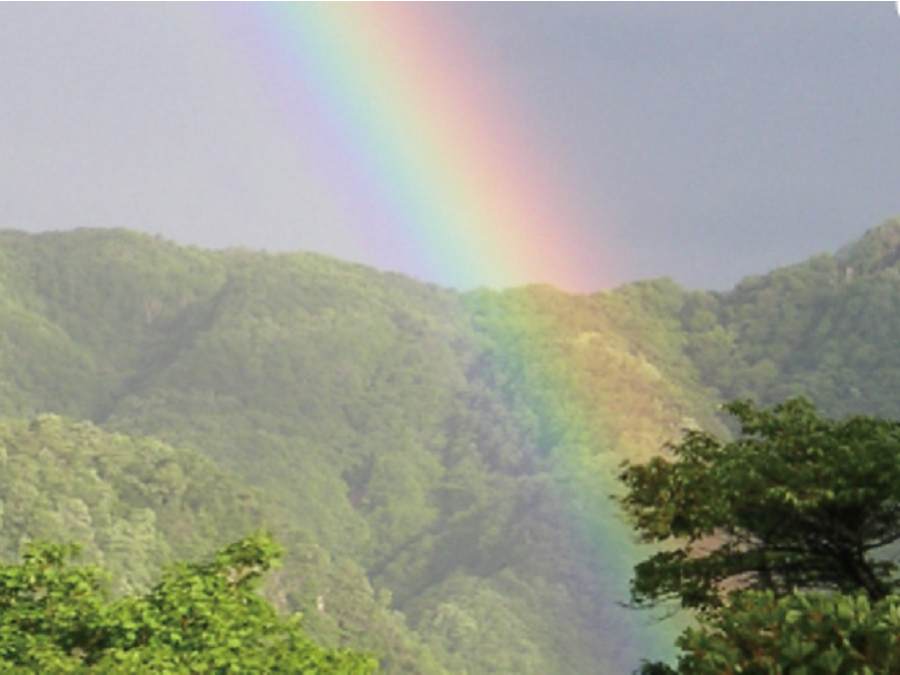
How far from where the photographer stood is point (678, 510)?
64.3 ft

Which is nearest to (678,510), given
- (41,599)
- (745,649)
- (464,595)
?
(41,599)

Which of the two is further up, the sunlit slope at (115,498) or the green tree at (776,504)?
the sunlit slope at (115,498)

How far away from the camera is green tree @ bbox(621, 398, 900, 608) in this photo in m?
18.0

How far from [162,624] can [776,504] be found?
820 cm

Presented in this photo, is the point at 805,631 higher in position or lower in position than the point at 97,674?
lower

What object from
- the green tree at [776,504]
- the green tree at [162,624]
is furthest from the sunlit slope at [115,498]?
the green tree at [162,624]

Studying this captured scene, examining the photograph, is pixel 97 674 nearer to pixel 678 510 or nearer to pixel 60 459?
pixel 678 510

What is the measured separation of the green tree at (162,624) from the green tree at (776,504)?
5581 mm

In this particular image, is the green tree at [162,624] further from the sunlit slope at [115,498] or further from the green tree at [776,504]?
the sunlit slope at [115,498]

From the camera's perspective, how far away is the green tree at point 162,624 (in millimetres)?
14938

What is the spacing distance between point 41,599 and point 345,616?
150798 mm

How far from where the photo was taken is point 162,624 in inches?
622

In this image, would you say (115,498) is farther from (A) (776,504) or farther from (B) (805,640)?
(B) (805,640)

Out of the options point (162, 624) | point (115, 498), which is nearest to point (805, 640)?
point (162, 624)
